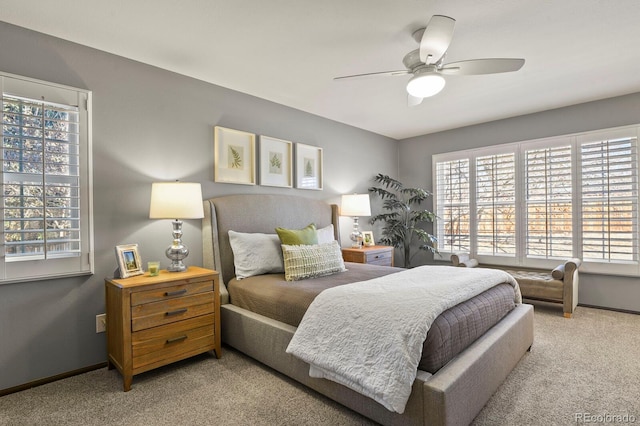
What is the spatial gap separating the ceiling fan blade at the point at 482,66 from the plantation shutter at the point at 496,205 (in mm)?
2566

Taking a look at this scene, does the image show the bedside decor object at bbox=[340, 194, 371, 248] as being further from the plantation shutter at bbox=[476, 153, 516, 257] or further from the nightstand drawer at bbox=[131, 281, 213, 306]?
the nightstand drawer at bbox=[131, 281, 213, 306]

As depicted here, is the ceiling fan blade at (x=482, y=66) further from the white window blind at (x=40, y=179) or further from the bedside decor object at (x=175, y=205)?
the white window blind at (x=40, y=179)

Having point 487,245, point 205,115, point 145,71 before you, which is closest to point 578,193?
point 487,245

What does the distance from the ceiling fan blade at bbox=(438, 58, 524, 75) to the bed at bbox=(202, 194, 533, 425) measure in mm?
1735

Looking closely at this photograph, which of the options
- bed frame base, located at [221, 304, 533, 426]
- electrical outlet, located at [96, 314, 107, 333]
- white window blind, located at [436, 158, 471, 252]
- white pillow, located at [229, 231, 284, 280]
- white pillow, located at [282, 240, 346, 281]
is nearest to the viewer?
bed frame base, located at [221, 304, 533, 426]

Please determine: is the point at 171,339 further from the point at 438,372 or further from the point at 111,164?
the point at 438,372

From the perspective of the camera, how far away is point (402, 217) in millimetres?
5426

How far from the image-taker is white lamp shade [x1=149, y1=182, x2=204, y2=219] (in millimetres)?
2543

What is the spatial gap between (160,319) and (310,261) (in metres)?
1.20

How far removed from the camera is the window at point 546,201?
370 cm

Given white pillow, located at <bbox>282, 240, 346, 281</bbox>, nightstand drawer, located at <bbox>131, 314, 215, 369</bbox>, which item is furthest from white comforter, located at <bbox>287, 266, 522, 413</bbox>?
nightstand drawer, located at <bbox>131, 314, 215, 369</bbox>

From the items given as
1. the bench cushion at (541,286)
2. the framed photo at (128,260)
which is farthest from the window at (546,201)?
the framed photo at (128,260)

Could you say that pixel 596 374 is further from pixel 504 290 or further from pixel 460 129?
pixel 460 129

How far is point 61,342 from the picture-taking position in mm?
2385
